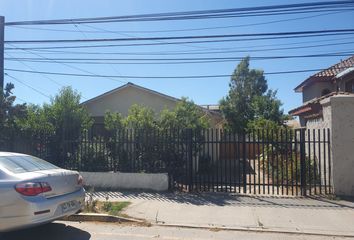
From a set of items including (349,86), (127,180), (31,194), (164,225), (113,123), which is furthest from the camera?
(349,86)

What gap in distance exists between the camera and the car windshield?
22.4ft

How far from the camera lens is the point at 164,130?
43.0 feet

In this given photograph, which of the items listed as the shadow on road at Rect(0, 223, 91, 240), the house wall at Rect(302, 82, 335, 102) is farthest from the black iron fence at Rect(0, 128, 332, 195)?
the house wall at Rect(302, 82, 335, 102)

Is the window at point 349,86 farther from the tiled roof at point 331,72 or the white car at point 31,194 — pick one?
the white car at point 31,194

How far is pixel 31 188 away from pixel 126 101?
15.9 meters

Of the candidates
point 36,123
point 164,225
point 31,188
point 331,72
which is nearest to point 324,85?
point 331,72

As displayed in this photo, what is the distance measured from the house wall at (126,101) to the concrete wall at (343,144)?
35.6 feet

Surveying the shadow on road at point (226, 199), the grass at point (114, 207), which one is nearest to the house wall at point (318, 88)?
the shadow on road at point (226, 199)

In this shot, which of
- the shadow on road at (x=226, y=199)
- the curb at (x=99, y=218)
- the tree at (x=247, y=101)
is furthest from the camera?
the tree at (x=247, y=101)

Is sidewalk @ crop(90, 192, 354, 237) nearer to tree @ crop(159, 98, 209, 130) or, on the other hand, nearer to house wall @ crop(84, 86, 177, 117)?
tree @ crop(159, 98, 209, 130)

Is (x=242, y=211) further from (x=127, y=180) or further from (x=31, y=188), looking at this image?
(x=31, y=188)

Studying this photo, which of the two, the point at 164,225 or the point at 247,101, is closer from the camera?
the point at 164,225

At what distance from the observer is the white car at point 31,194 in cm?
627

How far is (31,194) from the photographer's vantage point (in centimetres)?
639
